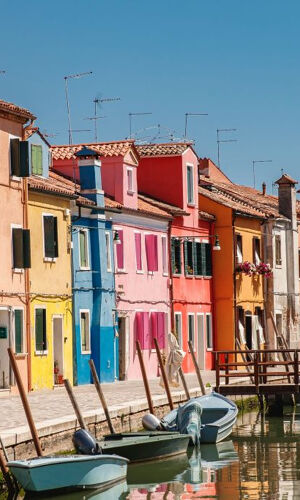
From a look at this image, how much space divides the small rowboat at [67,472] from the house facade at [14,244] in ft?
45.4

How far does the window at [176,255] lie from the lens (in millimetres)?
54719

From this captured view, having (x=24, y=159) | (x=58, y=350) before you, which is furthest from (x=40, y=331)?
(x=24, y=159)

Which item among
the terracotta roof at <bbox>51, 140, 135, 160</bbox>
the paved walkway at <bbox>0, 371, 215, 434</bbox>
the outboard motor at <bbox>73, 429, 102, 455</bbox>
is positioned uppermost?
the terracotta roof at <bbox>51, 140, 135, 160</bbox>

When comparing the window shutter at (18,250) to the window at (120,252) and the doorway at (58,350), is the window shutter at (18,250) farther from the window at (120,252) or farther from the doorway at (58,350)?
the window at (120,252)

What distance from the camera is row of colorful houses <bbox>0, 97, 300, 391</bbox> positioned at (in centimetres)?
4141

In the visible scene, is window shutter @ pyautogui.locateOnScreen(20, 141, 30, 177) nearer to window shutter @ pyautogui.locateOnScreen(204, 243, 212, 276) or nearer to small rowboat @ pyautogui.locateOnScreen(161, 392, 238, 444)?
small rowboat @ pyautogui.locateOnScreen(161, 392, 238, 444)

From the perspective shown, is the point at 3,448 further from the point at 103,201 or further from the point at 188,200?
the point at 188,200

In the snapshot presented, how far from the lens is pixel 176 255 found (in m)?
55.2

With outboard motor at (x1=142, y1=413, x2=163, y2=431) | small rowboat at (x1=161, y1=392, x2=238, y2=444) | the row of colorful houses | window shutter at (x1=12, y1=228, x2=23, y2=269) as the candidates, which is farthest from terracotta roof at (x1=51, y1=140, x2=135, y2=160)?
outboard motor at (x1=142, y1=413, x2=163, y2=431)

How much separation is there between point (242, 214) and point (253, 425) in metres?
19.7

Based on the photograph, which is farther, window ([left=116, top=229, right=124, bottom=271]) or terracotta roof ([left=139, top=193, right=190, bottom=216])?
terracotta roof ([left=139, top=193, right=190, bottom=216])

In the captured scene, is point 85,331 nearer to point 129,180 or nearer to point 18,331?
point 18,331

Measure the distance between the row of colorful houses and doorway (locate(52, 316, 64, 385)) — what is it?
0.04 metres

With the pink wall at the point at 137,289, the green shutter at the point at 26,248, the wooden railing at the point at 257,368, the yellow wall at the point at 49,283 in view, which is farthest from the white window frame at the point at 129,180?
the green shutter at the point at 26,248
